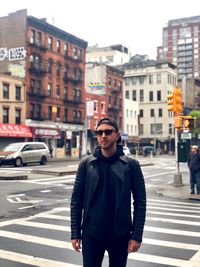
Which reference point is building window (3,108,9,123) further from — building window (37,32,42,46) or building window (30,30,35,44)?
building window (37,32,42,46)

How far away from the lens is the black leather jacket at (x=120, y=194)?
368 cm

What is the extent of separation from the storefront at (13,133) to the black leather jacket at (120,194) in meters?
40.7

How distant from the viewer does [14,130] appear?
45.4 m

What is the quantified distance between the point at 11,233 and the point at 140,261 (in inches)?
121

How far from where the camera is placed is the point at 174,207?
12.3 m

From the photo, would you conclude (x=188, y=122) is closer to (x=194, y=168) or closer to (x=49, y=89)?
(x=194, y=168)

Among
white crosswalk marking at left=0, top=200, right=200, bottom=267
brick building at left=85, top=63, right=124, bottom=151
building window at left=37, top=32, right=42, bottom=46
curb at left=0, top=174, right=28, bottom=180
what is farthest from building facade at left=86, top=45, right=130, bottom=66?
white crosswalk marking at left=0, top=200, right=200, bottom=267

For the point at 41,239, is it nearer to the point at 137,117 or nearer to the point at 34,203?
the point at 34,203

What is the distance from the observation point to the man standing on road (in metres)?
3.66

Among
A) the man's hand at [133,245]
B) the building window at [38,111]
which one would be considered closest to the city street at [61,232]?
the man's hand at [133,245]

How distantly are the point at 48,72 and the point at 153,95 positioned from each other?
131ft

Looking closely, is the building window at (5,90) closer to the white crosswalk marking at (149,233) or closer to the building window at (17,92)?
the building window at (17,92)

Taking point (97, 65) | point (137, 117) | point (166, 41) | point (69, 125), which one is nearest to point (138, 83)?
point (137, 117)

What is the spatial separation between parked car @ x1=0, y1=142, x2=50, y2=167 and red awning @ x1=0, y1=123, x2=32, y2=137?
38.2 ft
